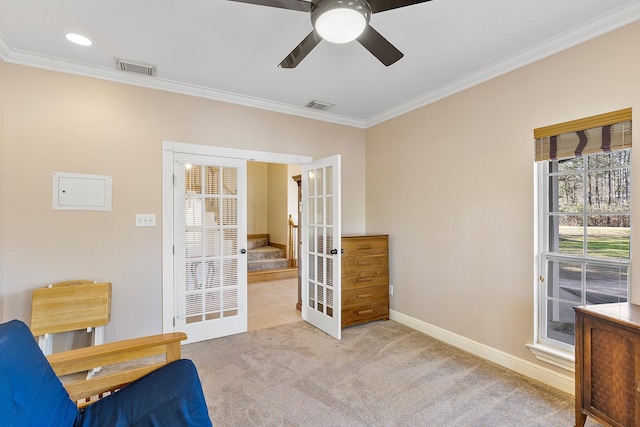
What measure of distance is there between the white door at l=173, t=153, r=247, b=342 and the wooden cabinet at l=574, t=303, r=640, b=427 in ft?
9.62

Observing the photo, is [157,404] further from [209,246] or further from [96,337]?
[209,246]

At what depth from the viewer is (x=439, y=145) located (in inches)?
127

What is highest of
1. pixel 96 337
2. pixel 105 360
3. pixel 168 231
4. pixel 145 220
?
pixel 145 220

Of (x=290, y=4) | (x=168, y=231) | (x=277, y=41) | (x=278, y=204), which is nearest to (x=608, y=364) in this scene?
(x=290, y=4)

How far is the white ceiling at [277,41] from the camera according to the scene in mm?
1960

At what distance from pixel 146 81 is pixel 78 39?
65cm

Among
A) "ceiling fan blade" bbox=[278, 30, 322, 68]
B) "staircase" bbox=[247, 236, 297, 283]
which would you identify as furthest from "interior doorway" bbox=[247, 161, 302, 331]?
"ceiling fan blade" bbox=[278, 30, 322, 68]

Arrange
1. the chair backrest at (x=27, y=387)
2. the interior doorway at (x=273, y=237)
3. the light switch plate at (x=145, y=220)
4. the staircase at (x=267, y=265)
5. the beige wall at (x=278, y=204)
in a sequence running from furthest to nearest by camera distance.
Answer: the beige wall at (x=278, y=204) → the staircase at (x=267, y=265) → the interior doorway at (x=273, y=237) → the light switch plate at (x=145, y=220) → the chair backrest at (x=27, y=387)

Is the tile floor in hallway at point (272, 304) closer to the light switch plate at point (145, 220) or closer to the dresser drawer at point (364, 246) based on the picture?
the dresser drawer at point (364, 246)

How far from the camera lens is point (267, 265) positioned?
6500 mm

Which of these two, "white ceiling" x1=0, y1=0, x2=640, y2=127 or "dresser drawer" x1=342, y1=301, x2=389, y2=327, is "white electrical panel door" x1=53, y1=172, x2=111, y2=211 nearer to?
"white ceiling" x1=0, y1=0, x2=640, y2=127

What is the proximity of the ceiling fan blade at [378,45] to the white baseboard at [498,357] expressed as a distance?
2555 millimetres

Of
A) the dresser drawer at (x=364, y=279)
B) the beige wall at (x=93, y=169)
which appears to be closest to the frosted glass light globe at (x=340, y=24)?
the beige wall at (x=93, y=169)

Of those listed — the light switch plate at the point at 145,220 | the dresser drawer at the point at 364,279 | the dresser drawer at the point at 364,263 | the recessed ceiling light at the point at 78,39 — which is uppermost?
the recessed ceiling light at the point at 78,39
